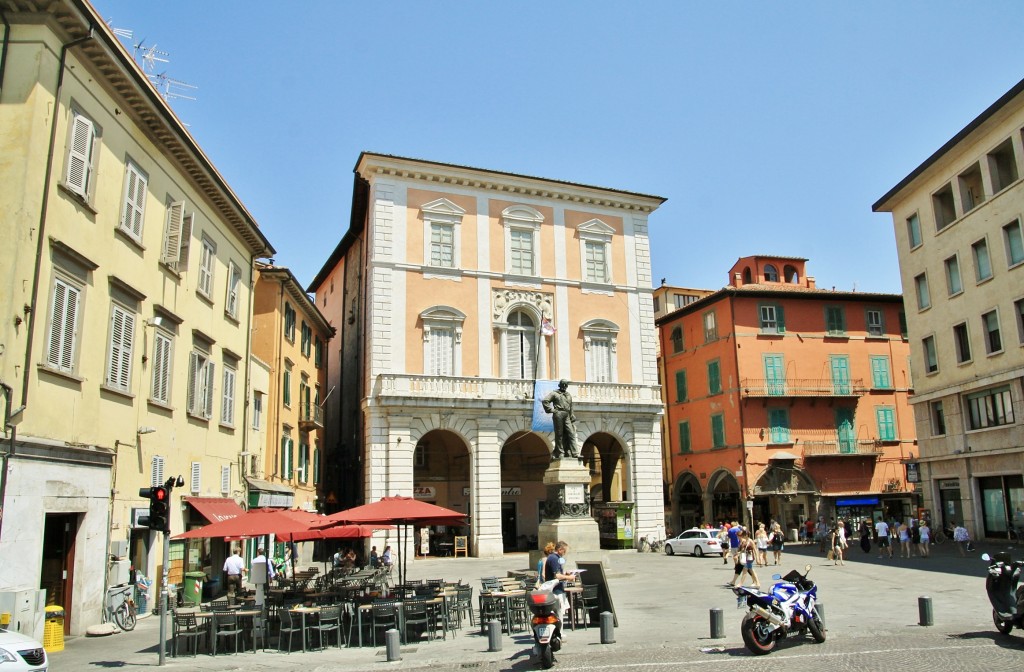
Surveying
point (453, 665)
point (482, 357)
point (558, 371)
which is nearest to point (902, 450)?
point (558, 371)

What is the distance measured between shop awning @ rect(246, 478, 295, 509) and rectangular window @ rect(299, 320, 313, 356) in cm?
857

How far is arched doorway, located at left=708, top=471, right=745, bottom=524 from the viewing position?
140 ft

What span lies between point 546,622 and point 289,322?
24985 mm

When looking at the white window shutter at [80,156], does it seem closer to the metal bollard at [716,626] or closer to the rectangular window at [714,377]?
the metal bollard at [716,626]

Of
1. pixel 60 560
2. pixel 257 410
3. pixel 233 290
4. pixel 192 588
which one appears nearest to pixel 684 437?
pixel 257 410

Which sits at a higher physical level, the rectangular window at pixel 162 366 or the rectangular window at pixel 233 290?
the rectangular window at pixel 233 290

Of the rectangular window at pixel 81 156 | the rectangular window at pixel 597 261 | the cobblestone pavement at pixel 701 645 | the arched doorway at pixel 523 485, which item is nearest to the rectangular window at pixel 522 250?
the rectangular window at pixel 597 261

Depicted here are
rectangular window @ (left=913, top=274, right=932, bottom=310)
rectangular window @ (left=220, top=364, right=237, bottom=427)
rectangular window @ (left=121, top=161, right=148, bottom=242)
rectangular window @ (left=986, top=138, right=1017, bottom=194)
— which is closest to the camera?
rectangular window @ (left=121, top=161, right=148, bottom=242)

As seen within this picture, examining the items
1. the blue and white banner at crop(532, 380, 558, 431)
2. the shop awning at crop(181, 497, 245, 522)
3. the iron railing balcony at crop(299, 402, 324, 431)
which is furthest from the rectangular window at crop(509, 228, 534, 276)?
the shop awning at crop(181, 497, 245, 522)

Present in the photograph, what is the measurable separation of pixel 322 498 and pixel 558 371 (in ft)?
47.0

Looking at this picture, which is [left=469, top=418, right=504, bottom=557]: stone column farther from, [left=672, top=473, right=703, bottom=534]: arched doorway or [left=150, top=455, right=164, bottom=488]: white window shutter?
[left=150, top=455, right=164, bottom=488]: white window shutter

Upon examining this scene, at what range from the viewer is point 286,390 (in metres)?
32.9

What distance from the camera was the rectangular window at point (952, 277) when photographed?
3094cm

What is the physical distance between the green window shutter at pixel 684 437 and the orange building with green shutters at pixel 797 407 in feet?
0.43
